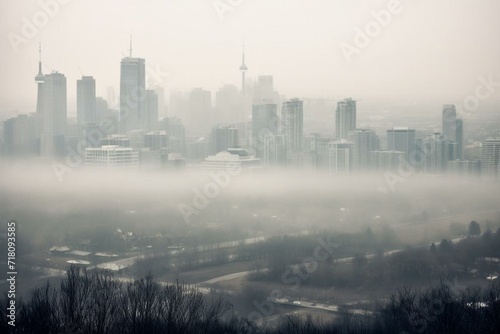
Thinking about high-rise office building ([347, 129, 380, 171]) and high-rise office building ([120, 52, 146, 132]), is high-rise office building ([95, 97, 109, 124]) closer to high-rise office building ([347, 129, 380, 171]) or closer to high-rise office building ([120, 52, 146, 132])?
high-rise office building ([120, 52, 146, 132])

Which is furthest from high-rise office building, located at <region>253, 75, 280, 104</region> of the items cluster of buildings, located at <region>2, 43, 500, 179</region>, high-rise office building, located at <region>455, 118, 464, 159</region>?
high-rise office building, located at <region>455, 118, 464, 159</region>

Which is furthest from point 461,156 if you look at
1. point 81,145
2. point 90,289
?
point 90,289

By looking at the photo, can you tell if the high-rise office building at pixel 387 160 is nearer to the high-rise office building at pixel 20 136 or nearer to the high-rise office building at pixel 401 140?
the high-rise office building at pixel 401 140

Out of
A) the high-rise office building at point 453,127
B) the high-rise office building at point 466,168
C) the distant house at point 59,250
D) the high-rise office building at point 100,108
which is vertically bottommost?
the distant house at point 59,250

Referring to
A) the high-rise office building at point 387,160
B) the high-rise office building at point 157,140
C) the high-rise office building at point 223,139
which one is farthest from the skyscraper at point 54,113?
the high-rise office building at point 387,160

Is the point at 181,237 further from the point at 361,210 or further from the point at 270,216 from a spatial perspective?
the point at 361,210
